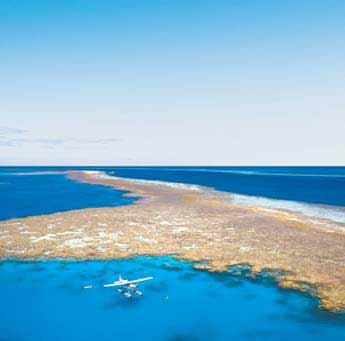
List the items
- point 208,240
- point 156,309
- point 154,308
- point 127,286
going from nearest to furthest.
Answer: point 156,309 → point 154,308 → point 127,286 → point 208,240

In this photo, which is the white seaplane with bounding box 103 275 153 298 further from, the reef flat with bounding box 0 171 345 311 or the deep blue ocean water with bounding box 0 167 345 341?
the reef flat with bounding box 0 171 345 311

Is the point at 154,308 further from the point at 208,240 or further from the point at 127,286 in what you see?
the point at 208,240

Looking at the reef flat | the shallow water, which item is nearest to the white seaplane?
the shallow water

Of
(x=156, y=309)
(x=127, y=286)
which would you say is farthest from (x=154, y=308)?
(x=127, y=286)

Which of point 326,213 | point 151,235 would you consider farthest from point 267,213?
point 151,235

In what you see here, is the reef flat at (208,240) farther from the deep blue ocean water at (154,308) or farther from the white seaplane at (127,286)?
the white seaplane at (127,286)

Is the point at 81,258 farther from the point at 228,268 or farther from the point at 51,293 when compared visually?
the point at 228,268

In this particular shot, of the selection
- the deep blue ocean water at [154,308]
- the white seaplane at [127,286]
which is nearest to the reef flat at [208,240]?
the deep blue ocean water at [154,308]
